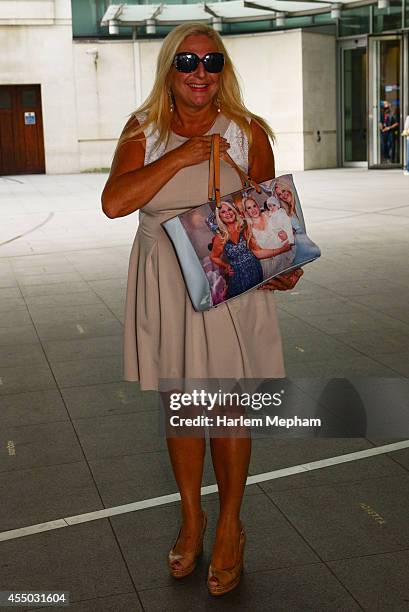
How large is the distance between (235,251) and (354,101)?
26.0 metres

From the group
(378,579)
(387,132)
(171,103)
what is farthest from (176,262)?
(387,132)

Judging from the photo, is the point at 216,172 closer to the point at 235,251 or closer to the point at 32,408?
the point at 235,251

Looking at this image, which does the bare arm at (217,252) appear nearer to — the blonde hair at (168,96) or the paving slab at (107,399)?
the blonde hair at (168,96)

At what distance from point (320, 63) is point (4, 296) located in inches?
792

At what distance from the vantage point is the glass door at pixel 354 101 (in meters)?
27.6

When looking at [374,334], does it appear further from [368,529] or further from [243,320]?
[243,320]

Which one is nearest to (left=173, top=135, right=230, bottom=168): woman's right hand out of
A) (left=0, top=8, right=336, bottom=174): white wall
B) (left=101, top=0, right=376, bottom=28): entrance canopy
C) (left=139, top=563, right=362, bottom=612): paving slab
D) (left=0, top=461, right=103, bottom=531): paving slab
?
(left=139, top=563, right=362, bottom=612): paving slab

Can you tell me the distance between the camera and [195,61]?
309 centimetres

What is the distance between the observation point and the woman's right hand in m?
3.02

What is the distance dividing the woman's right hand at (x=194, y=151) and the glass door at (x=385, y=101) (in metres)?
24.4

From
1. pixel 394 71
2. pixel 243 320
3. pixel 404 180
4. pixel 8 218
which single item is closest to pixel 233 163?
pixel 243 320

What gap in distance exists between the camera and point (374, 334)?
23.1 ft

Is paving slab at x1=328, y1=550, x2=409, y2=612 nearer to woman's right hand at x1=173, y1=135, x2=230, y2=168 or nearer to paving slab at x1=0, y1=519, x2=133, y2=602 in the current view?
paving slab at x1=0, y1=519, x2=133, y2=602

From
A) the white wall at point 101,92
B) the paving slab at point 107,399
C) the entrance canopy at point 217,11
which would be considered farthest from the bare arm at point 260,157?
the white wall at point 101,92
